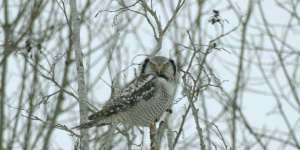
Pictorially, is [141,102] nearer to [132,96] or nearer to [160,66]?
[132,96]

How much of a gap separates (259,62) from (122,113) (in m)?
1.52

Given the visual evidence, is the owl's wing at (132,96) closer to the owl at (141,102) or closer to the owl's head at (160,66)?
the owl at (141,102)

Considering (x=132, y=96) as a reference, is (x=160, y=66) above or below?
above

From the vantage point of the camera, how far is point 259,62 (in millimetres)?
5289

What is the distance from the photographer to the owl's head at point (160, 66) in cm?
561

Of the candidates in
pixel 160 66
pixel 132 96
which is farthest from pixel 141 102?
pixel 160 66

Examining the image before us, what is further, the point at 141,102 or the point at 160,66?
the point at 160,66

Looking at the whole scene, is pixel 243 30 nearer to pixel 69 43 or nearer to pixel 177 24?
pixel 177 24

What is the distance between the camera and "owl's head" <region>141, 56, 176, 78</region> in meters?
5.61

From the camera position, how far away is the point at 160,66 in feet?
18.4

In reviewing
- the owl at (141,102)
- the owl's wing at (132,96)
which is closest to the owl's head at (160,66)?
the owl at (141,102)

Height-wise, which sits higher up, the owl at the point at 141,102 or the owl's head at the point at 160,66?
the owl's head at the point at 160,66

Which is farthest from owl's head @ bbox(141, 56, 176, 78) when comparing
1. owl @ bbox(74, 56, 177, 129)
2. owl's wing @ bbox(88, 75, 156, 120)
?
owl's wing @ bbox(88, 75, 156, 120)

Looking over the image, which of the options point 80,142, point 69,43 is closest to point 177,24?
point 69,43
